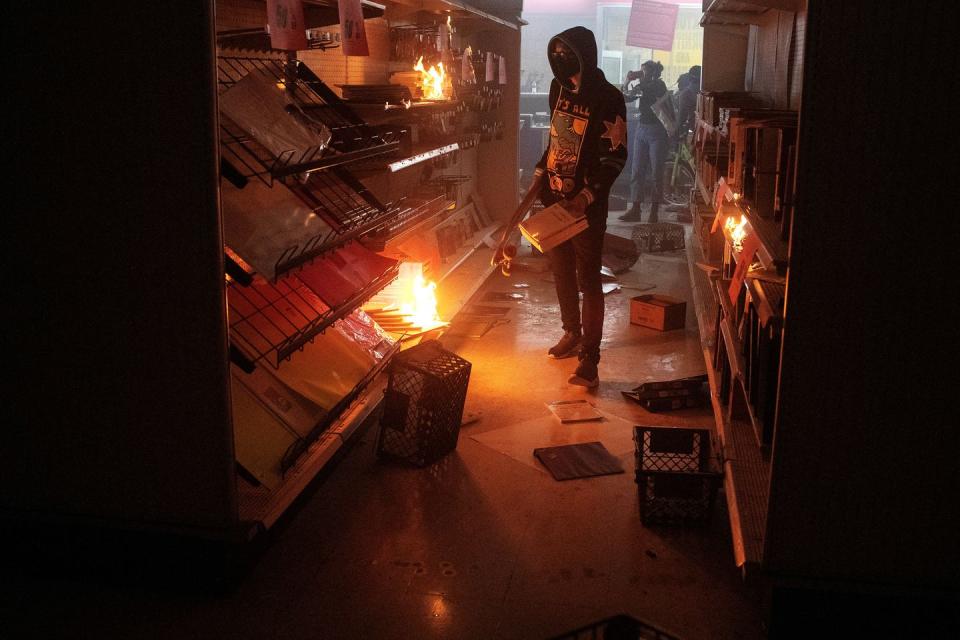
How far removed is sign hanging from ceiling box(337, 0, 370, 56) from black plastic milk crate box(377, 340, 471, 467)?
127cm

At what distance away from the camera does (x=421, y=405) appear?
376cm

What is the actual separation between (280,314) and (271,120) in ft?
2.32

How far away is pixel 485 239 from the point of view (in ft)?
25.4

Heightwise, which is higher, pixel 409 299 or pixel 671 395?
pixel 409 299

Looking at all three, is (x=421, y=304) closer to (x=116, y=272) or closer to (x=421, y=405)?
(x=421, y=405)

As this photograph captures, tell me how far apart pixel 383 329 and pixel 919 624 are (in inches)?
111

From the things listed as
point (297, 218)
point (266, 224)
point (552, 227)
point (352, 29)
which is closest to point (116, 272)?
point (266, 224)

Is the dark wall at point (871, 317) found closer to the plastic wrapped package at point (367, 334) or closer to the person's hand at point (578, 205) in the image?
the plastic wrapped package at point (367, 334)

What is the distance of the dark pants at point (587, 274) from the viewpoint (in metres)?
4.81

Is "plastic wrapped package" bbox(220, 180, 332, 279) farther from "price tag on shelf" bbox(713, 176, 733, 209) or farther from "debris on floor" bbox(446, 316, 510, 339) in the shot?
"debris on floor" bbox(446, 316, 510, 339)

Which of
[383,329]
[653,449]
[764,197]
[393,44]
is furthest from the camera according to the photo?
[393,44]

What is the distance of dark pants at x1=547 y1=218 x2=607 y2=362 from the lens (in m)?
4.81

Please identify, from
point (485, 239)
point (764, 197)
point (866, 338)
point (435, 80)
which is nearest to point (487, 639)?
point (866, 338)

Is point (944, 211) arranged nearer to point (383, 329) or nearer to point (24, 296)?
point (24, 296)
